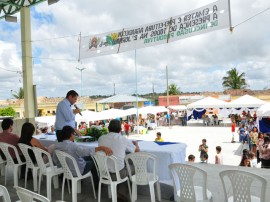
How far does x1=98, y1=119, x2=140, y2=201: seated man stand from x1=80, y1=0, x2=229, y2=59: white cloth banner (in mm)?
2987

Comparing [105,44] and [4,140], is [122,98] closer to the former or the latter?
[105,44]

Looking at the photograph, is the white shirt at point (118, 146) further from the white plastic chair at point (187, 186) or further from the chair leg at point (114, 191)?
the white plastic chair at point (187, 186)

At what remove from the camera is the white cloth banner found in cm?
518

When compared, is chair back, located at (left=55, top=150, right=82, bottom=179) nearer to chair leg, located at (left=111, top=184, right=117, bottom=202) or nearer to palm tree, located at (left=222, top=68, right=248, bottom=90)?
chair leg, located at (left=111, top=184, right=117, bottom=202)

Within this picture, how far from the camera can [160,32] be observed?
6.34m

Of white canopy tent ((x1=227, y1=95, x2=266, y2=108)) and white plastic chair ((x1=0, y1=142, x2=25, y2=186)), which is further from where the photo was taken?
white canopy tent ((x1=227, y1=95, x2=266, y2=108))

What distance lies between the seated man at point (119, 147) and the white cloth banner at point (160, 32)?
299 centimetres

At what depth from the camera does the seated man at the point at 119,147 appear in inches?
136

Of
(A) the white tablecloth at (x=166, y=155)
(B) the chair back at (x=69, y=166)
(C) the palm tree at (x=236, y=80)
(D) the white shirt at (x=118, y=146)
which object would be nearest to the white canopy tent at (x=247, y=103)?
(A) the white tablecloth at (x=166, y=155)

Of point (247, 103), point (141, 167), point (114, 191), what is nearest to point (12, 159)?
point (114, 191)

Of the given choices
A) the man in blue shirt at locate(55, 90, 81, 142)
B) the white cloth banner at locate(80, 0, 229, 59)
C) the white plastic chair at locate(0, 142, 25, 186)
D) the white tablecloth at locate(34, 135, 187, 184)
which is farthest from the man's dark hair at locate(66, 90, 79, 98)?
the white cloth banner at locate(80, 0, 229, 59)

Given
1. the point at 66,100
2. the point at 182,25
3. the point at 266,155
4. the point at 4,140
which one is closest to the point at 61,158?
the point at 66,100

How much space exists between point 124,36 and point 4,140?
400cm

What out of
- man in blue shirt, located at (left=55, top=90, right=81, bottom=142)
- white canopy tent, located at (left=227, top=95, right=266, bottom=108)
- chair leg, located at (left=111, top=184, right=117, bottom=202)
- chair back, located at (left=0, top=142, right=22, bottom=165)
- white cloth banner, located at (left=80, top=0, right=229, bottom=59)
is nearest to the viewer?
chair leg, located at (left=111, top=184, right=117, bottom=202)
